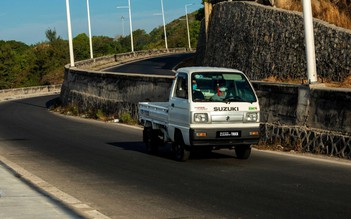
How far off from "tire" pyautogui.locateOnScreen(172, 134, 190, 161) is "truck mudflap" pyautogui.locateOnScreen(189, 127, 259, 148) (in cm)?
65

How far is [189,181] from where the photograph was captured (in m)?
12.5

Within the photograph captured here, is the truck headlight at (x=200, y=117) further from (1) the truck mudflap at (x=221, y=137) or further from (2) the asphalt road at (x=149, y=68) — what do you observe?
(2) the asphalt road at (x=149, y=68)

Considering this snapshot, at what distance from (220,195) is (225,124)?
4231 millimetres

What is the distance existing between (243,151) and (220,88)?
1.59 metres

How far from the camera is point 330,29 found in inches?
1125

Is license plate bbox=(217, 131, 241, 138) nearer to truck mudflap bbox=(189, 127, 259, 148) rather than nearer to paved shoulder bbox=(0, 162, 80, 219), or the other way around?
truck mudflap bbox=(189, 127, 259, 148)

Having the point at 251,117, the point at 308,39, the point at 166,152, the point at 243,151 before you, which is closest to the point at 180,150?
the point at 243,151

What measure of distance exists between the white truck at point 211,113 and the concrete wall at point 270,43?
42.7 feet

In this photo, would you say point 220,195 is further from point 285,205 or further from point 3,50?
point 3,50

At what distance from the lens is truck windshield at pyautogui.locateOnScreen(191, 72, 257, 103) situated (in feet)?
49.9

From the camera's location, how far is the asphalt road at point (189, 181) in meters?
9.62

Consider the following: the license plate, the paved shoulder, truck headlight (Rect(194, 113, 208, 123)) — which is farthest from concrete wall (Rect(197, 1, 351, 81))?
the paved shoulder

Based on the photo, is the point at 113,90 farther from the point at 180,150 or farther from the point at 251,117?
the point at 251,117

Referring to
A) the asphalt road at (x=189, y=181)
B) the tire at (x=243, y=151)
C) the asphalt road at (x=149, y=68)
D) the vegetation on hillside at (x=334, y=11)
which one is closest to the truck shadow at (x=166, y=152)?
the asphalt road at (x=189, y=181)
